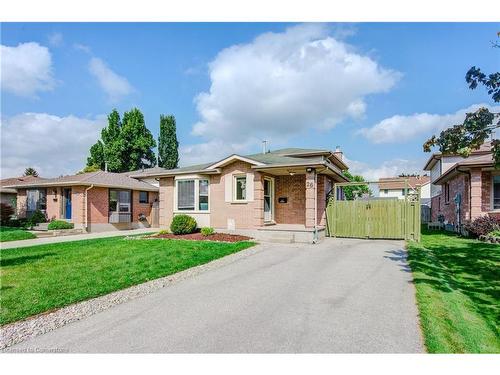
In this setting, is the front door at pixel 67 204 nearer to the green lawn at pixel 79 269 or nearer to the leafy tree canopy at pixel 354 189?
the green lawn at pixel 79 269

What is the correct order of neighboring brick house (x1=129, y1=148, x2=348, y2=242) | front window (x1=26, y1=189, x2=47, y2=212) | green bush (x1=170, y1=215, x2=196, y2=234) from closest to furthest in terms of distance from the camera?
neighboring brick house (x1=129, y1=148, x2=348, y2=242)
green bush (x1=170, y1=215, x2=196, y2=234)
front window (x1=26, y1=189, x2=47, y2=212)

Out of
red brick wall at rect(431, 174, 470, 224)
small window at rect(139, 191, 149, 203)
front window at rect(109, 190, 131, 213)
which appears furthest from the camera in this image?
small window at rect(139, 191, 149, 203)

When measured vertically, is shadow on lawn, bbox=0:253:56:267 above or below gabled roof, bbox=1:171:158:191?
below

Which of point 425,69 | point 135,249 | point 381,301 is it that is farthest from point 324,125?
point 381,301

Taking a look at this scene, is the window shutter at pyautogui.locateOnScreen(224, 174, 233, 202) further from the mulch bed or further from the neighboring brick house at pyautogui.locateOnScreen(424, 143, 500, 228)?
the neighboring brick house at pyautogui.locateOnScreen(424, 143, 500, 228)

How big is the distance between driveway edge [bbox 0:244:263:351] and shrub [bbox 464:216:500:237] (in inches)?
509

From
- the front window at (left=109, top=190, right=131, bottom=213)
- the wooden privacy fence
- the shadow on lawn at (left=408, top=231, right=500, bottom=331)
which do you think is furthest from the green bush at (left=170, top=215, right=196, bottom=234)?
the shadow on lawn at (left=408, top=231, right=500, bottom=331)

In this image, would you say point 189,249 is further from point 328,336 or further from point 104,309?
point 328,336

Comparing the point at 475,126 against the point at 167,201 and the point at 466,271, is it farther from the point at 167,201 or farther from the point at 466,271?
the point at 167,201

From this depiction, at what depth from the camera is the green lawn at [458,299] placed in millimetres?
3906

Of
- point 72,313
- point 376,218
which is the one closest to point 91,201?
point 72,313

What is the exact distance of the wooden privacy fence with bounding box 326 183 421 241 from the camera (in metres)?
13.0

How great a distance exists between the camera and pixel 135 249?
1098 cm
